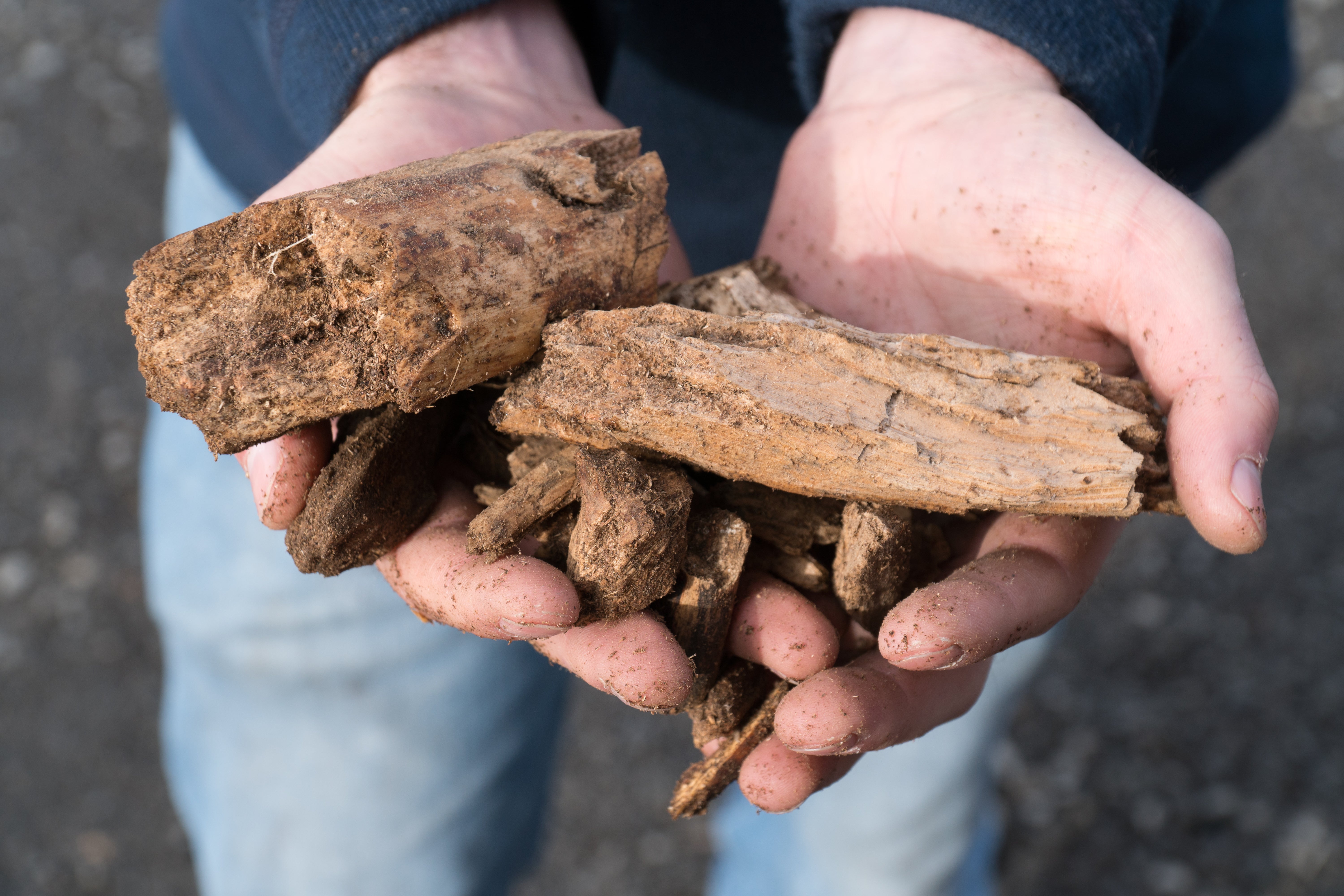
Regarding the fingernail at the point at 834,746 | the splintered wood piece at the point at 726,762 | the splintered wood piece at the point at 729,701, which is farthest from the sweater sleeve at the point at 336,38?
the fingernail at the point at 834,746

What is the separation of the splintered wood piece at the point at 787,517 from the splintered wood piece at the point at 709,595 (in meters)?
0.14

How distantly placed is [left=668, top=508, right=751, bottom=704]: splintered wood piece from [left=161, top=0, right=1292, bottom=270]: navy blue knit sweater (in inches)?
59.8

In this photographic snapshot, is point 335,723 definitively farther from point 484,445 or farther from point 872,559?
point 872,559

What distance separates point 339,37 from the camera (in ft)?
8.61

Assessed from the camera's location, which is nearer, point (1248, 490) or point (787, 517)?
point (1248, 490)

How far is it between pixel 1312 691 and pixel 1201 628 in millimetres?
562

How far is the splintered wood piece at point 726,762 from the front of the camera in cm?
224

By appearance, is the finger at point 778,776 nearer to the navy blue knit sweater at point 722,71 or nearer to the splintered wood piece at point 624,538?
the splintered wood piece at point 624,538

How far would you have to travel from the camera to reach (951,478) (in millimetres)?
2182

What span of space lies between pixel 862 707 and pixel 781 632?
0.25 m

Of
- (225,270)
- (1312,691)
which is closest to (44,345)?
(225,270)

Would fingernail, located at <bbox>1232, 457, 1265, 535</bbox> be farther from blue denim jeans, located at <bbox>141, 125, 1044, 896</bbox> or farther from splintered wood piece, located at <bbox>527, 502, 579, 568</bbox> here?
blue denim jeans, located at <bbox>141, 125, 1044, 896</bbox>

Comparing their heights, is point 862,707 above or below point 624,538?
below

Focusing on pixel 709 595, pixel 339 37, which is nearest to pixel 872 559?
pixel 709 595
